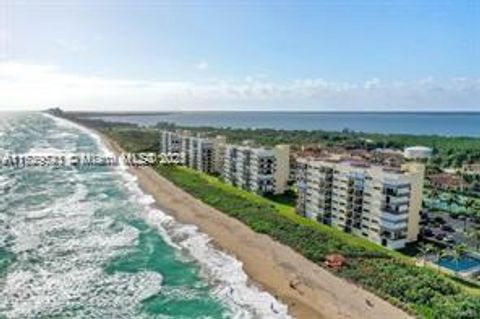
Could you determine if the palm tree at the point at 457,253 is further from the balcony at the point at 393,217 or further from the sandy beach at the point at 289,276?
the sandy beach at the point at 289,276

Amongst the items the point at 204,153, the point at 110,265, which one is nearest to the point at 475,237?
the point at 110,265

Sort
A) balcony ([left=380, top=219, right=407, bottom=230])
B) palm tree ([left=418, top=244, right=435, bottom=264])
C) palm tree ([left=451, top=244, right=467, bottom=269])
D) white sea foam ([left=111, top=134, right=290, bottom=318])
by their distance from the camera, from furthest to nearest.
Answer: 1. balcony ([left=380, top=219, right=407, bottom=230])
2. palm tree ([left=418, top=244, right=435, bottom=264])
3. palm tree ([left=451, top=244, right=467, bottom=269])
4. white sea foam ([left=111, top=134, right=290, bottom=318])

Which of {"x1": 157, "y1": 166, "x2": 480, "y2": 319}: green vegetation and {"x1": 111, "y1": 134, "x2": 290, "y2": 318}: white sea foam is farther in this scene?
{"x1": 111, "y1": 134, "x2": 290, "y2": 318}: white sea foam

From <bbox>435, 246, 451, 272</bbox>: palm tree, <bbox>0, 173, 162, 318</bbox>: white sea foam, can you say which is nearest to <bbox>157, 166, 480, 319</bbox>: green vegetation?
<bbox>435, 246, 451, 272</bbox>: palm tree

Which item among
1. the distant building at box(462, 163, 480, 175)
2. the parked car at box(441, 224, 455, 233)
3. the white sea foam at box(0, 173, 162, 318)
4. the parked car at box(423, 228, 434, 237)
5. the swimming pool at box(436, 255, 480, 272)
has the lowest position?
the white sea foam at box(0, 173, 162, 318)

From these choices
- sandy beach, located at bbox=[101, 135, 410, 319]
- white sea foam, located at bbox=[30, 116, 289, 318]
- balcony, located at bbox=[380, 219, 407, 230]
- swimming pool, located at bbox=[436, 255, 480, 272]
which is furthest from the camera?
balcony, located at bbox=[380, 219, 407, 230]

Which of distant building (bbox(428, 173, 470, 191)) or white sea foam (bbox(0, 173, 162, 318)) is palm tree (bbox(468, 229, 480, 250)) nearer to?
white sea foam (bbox(0, 173, 162, 318))
